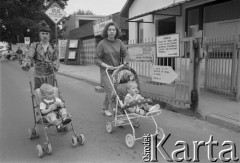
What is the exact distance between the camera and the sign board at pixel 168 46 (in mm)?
6148

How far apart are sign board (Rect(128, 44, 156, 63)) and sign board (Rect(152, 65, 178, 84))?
43 cm

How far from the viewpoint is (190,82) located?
19.8 feet

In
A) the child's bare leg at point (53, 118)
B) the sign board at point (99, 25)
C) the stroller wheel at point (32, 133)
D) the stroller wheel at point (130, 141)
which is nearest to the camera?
the child's bare leg at point (53, 118)

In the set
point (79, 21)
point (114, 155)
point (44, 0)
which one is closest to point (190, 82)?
point (114, 155)

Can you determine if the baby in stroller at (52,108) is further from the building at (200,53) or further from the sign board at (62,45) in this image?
the sign board at (62,45)

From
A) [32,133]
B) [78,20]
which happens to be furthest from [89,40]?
[32,133]

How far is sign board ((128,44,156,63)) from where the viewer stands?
7.14m

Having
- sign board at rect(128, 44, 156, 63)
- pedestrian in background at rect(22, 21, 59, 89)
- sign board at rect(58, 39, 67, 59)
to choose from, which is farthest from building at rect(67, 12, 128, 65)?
pedestrian in background at rect(22, 21, 59, 89)

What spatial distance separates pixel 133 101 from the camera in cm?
430

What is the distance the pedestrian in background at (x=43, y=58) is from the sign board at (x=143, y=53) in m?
3.01

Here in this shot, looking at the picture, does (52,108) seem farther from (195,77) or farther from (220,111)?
(220,111)

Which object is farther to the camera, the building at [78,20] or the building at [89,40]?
the building at [78,20]

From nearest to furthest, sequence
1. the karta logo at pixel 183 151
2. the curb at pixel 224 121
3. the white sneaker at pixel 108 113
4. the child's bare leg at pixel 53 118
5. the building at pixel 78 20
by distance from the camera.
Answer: the karta logo at pixel 183 151 < the child's bare leg at pixel 53 118 < the curb at pixel 224 121 < the white sneaker at pixel 108 113 < the building at pixel 78 20

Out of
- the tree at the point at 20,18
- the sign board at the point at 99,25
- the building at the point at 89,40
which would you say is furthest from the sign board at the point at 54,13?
the tree at the point at 20,18
